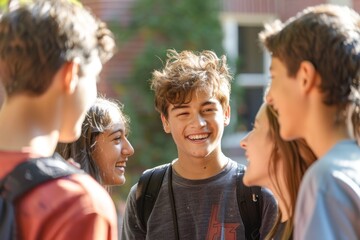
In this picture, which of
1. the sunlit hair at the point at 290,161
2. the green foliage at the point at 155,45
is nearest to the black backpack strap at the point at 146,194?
the sunlit hair at the point at 290,161

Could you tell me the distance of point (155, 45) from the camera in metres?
10.1

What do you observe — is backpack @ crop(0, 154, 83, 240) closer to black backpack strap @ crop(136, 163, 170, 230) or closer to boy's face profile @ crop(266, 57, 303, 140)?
boy's face profile @ crop(266, 57, 303, 140)

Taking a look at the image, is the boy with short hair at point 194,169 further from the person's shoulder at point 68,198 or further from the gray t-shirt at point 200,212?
the person's shoulder at point 68,198

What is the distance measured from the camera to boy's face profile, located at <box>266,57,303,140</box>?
8.29 feet

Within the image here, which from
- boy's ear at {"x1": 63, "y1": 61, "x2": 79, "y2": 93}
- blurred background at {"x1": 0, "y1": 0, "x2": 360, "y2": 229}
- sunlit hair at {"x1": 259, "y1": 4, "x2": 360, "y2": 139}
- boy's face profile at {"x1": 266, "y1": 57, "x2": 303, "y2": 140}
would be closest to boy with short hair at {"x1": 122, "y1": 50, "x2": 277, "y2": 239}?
boy's face profile at {"x1": 266, "y1": 57, "x2": 303, "y2": 140}

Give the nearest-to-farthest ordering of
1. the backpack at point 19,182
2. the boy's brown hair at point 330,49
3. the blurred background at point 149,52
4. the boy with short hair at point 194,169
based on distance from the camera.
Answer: the backpack at point 19,182 < the boy's brown hair at point 330,49 < the boy with short hair at point 194,169 < the blurred background at point 149,52

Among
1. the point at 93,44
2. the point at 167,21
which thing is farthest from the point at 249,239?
the point at 167,21

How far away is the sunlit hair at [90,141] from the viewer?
371 centimetres

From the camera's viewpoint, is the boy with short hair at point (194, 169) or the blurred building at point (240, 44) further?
the blurred building at point (240, 44)

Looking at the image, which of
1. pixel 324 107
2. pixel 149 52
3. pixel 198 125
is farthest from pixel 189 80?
pixel 149 52

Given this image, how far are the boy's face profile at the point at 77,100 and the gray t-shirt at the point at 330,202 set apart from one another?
71 centimetres

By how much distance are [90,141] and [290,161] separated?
1.19 meters

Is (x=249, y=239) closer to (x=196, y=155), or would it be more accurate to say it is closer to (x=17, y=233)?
(x=196, y=155)

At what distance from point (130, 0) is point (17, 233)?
27.1 feet
